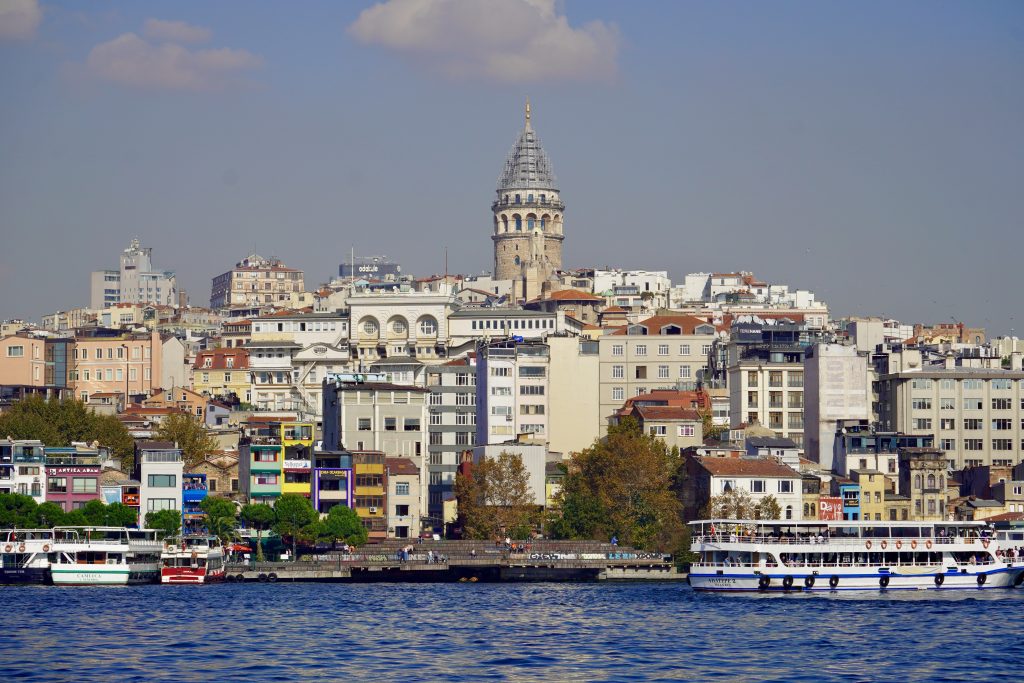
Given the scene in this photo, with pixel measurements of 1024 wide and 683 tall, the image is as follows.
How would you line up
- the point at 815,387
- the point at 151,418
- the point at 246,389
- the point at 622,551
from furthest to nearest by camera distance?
the point at 246,389
the point at 151,418
the point at 815,387
the point at 622,551

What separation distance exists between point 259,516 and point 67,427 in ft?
64.8

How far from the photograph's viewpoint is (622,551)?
3915 inches

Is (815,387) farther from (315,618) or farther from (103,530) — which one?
(315,618)

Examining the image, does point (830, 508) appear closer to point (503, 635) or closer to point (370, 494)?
point (370, 494)

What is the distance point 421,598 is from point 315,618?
11.0m

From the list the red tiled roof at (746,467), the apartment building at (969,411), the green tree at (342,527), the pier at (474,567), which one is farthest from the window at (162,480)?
the apartment building at (969,411)

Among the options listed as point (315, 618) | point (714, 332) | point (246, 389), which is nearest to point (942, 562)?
point (315, 618)

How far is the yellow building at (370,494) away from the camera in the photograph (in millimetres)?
108500

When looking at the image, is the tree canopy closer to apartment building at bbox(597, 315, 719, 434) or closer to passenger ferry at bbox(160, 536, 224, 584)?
passenger ferry at bbox(160, 536, 224, 584)

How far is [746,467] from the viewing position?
334ft

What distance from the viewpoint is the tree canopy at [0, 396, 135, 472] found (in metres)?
113

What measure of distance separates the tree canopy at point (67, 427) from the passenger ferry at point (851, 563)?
38294mm

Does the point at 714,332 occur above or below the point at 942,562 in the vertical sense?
above

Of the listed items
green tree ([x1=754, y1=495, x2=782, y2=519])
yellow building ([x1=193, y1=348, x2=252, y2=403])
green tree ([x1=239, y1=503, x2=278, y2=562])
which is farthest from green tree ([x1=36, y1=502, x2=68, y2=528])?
yellow building ([x1=193, y1=348, x2=252, y2=403])
